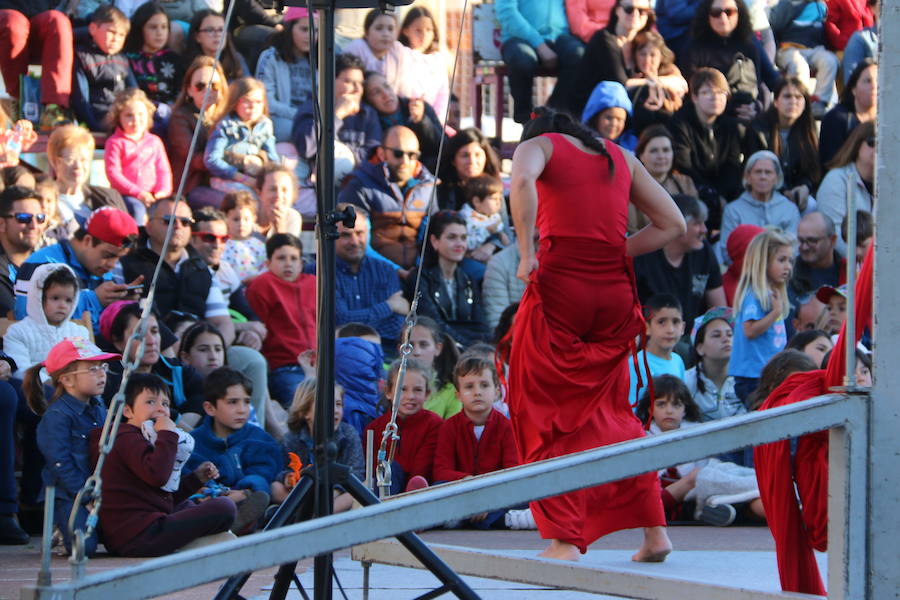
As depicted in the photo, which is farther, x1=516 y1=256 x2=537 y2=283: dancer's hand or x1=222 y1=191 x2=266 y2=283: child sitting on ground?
x1=222 y1=191 x2=266 y2=283: child sitting on ground

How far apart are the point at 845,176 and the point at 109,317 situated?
547cm

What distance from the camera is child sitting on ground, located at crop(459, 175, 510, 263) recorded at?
9.23 metres

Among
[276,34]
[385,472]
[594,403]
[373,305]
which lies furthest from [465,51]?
[385,472]

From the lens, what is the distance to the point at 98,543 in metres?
6.35

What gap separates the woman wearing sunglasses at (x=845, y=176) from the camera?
33.1ft

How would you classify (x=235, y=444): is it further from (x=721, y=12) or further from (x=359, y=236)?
(x=721, y=12)

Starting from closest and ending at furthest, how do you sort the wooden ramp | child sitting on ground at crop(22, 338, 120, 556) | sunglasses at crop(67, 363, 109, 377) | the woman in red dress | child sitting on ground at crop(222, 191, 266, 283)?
the wooden ramp → the woman in red dress → child sitting on ground at crop(22, 338, 120, 556) → sunglasses at crop(67, 363, 109, 377) → child sitting on ground at crop(222, 191, 266, 283)

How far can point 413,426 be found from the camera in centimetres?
708

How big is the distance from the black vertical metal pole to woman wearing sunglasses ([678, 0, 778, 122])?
25.2 ft

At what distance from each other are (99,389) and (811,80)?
23.4 ft

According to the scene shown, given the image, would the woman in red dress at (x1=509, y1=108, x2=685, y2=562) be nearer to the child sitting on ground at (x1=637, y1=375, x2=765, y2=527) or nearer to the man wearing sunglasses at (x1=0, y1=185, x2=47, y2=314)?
the child sitting on ground at (x1=637, y1=375, x2=765, y2=527)

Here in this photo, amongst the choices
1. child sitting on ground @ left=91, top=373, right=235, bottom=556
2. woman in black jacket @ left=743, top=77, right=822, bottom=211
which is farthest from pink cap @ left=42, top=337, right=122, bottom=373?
woman in black jacket @ left=743, top=77, right=822, bottom=211

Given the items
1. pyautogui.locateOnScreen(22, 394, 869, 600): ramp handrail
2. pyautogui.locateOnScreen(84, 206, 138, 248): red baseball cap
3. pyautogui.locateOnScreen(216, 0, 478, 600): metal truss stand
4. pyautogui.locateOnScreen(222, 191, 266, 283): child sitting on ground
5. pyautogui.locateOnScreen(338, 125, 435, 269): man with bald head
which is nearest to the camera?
pyautogui.locateOnScreen(22, 394, 869, 600): ramp handrail

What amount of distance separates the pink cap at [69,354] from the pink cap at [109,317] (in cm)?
86
